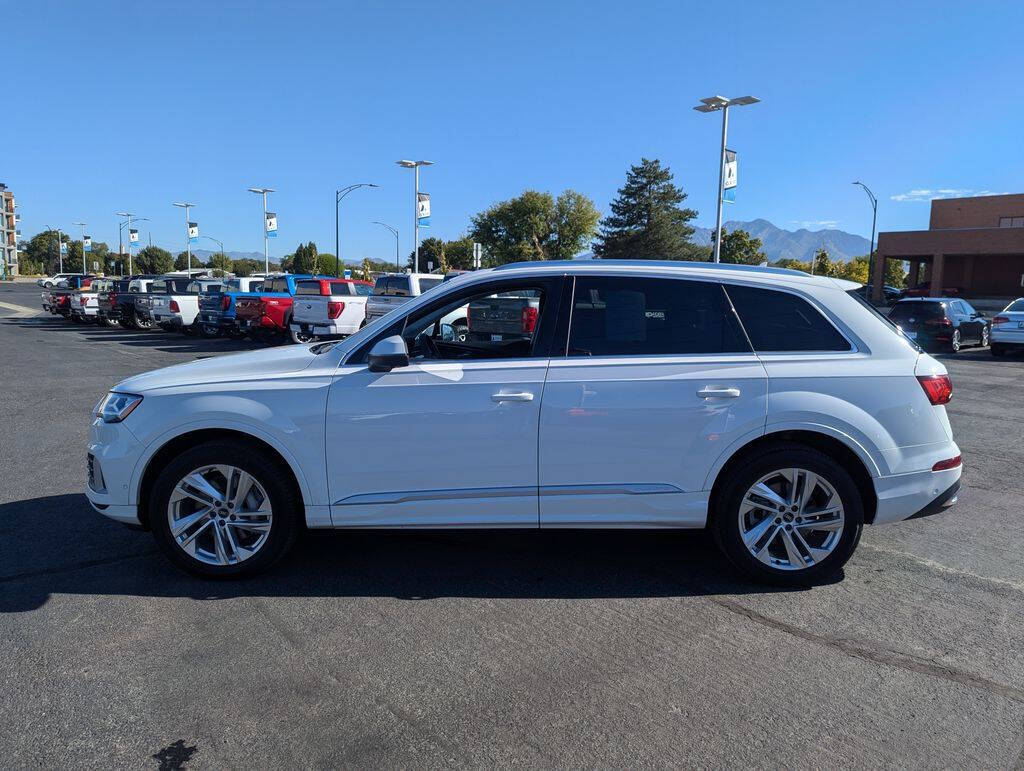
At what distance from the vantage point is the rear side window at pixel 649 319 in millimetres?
4191

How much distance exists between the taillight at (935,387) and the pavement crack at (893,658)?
4.69ft

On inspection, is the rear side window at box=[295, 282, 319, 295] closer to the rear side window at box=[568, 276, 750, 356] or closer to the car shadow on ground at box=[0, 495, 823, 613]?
the car shadow on ground at box=[0, 495, 823, 613]

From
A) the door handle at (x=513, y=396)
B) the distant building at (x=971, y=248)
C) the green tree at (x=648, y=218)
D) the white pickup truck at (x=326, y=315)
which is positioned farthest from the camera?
the green tree at (x=648, y=218)

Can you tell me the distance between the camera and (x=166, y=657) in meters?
3.40

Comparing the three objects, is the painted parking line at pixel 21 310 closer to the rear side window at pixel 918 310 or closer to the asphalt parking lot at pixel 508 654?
the rear side window at pixel 918 310

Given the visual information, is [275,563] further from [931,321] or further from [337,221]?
[337,221]

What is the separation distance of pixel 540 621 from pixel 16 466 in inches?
215

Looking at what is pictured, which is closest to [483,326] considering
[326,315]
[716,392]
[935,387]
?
[716,392]

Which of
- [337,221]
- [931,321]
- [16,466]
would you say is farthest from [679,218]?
[16,466]

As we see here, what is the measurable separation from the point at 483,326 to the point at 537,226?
8411 cm

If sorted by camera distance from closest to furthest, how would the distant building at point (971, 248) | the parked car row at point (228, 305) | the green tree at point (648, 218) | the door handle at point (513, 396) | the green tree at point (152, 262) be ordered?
1. the door handle at point (513, 396)
2. the parked car row at point (228, 305)
3. the distant building at point (971, 248)
4. the green tree at point (648, 218)
5. the green tree at point (152, 262)

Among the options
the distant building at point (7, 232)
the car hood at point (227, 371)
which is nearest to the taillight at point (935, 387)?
the car hood at point (227, 371)

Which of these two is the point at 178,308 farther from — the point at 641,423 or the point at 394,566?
the point at 641,423

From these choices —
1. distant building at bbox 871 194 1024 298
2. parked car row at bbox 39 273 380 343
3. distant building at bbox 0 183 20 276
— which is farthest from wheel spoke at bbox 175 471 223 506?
distant building at bbox 0 183 20 276
